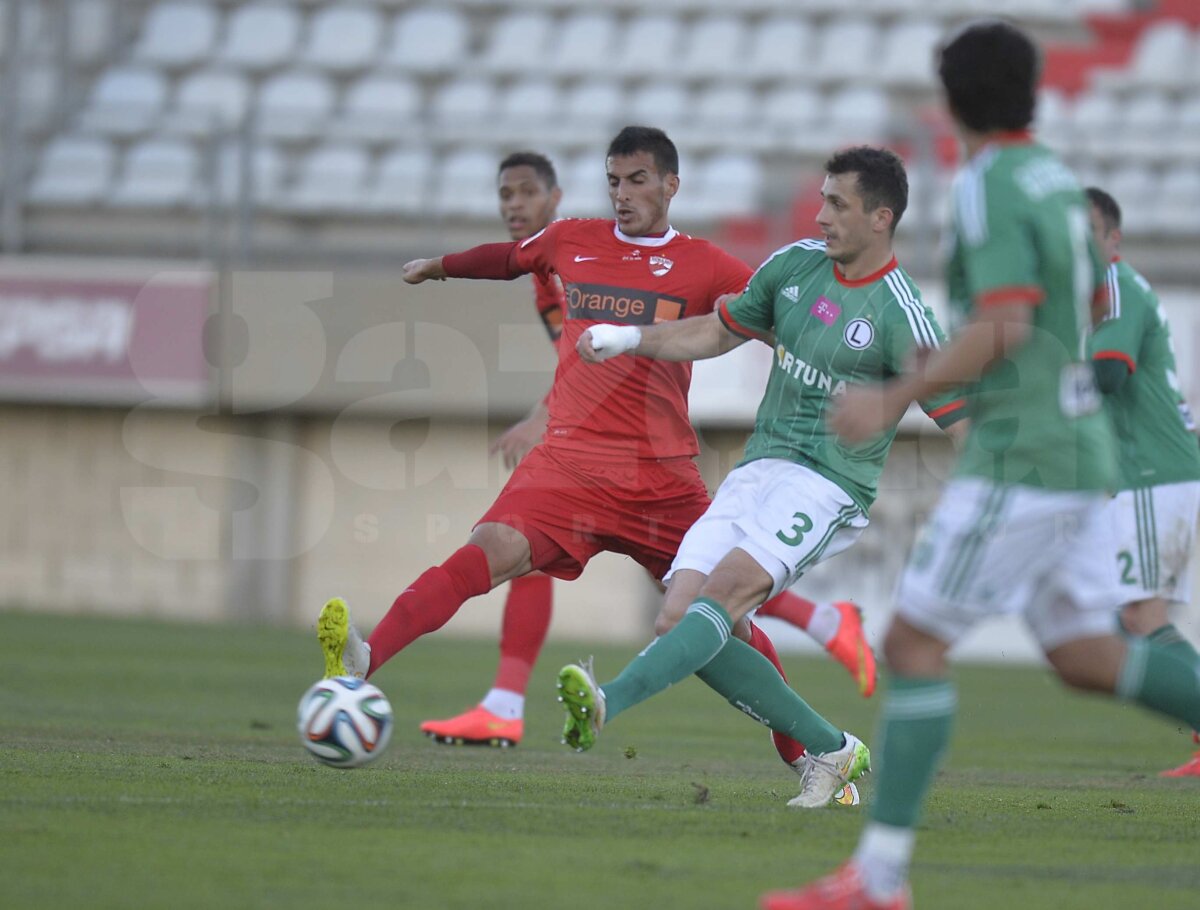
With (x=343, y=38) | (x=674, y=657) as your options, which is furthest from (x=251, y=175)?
(x=674, y=657)

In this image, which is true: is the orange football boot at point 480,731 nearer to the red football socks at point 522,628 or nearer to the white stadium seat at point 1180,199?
the red football socks at point 522,628

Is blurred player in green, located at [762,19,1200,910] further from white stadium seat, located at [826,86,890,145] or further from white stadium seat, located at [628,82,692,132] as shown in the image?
white stadium seat, located at [628,82,692,132]

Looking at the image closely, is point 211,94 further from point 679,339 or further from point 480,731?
point 679,339

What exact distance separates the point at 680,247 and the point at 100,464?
43.5 ft

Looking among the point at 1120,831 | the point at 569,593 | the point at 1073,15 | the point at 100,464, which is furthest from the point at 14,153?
the point at 1120,831

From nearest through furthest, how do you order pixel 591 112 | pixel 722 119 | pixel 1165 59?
pixel 722 119 → pixel 1165 59 → pixel 591 112

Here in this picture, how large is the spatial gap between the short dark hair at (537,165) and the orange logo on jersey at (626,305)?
6.55 feet

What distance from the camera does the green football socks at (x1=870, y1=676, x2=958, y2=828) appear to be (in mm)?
3994

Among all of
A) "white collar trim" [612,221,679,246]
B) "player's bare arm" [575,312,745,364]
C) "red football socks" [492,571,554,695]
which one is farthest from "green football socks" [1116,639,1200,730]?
"red football socks" [492,571,554,695]

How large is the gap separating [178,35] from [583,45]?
507 cm

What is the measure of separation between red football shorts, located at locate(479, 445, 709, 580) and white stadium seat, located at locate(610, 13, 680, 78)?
570 inches

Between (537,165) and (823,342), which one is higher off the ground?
(537,165)

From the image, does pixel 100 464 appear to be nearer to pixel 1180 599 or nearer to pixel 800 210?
pixel 800 210

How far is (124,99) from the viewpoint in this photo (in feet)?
67.2
